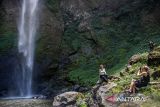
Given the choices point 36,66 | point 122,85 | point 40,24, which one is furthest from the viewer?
point 40,24

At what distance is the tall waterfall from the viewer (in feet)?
152

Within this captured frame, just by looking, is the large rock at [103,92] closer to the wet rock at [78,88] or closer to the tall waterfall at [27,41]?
the wet rock at [78,88]

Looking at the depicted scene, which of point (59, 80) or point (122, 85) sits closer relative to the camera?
point (122, 85)

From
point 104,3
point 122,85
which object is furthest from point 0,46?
point 122,85

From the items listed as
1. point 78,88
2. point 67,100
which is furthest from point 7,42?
point 67,100

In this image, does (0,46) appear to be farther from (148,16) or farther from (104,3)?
(148,16)

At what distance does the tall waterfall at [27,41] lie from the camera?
4634 centimetres

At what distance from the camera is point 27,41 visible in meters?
49.2

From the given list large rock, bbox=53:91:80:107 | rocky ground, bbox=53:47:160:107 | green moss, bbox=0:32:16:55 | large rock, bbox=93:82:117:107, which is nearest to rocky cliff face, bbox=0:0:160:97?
green moss, bbox=0:32:16:55

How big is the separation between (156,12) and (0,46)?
65.2 feet

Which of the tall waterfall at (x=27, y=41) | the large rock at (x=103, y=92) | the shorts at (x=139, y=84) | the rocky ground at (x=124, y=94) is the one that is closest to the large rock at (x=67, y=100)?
the rocky ground at (x=124, y=94)

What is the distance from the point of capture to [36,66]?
46.7 m

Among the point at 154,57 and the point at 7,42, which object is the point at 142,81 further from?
the point at 7,42

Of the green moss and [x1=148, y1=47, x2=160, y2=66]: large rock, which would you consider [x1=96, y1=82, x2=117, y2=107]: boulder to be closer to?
[x1=148, y1=47, x2=160, y2=66]: large rock
